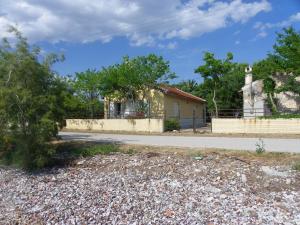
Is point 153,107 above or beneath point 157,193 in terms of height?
above

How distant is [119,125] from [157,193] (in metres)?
17.6

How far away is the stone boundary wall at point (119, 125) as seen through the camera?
25656 millimetres

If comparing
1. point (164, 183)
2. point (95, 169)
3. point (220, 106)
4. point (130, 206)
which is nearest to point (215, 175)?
point (164, 183)

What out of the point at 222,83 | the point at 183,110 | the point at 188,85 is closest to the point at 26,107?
the point at 183,110

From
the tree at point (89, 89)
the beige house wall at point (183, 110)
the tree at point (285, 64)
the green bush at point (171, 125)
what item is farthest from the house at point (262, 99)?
the tree at point (89, 89)

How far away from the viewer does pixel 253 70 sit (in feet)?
97.0

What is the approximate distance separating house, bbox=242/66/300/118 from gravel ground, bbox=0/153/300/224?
14464mm

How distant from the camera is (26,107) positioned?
13055 millimetres

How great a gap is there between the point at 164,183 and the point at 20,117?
5569 mm

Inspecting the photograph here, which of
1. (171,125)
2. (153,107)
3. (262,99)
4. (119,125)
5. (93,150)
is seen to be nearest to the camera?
(93,150)

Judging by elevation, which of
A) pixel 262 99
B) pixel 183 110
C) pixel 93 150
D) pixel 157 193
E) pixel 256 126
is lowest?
pixel 157 193

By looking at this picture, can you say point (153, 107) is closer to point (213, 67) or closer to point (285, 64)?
point (213, 67)

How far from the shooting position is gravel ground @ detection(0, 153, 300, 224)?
841cm

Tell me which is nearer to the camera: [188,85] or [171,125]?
[171,125]
